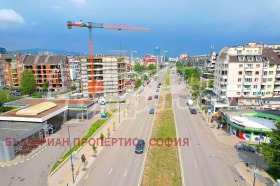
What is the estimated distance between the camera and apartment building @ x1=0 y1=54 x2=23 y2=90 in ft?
264

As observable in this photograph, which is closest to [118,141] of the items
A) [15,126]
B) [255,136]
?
[15,126]

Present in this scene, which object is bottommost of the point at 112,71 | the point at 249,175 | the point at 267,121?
the point at 249,175

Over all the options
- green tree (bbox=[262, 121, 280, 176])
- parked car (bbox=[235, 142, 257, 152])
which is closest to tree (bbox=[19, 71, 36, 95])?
parked car (bbox=[235, 142, 257, 152])

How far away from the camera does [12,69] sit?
268 ft

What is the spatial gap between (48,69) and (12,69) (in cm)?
1575

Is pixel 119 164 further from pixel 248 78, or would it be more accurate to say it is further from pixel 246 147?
pixel 248 78

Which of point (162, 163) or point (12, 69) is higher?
point (12, 69)

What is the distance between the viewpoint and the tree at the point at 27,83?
73625 mm

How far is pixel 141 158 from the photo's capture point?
1142 inches

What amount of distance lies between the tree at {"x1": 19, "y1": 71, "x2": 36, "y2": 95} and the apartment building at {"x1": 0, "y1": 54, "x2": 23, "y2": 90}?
935 cm

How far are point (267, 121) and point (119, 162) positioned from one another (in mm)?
29905

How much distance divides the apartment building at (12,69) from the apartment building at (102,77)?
31.1 metres

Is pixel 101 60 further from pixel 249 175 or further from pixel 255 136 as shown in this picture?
pixel 249 175

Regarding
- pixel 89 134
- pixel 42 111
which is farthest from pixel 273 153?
pixel 42 111
